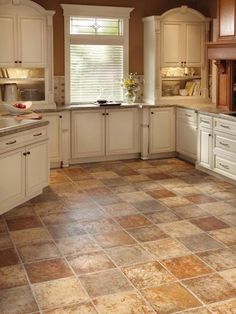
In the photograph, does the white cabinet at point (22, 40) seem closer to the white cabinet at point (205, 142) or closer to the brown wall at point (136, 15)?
the brown wall at point (136, 15)

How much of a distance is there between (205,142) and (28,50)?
2.73 meters

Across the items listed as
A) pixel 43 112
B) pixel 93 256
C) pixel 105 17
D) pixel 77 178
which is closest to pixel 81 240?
pixel 93 256

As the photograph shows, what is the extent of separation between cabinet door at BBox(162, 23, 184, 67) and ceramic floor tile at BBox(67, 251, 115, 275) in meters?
4.34

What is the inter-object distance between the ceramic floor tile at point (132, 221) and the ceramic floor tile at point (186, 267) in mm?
873

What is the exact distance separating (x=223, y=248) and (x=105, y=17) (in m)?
4.56

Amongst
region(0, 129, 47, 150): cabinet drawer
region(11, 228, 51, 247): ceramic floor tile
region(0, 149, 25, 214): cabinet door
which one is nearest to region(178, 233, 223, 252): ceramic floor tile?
region(11, 228, 51, 247): ceramic floor tile

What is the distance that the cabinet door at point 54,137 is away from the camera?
695 cm

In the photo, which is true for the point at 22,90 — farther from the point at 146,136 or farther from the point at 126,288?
the point at 126,288

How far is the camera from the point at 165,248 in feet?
13.5

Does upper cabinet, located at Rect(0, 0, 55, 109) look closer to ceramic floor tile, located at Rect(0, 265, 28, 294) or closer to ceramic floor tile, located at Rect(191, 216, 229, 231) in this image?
ceramic floor tile, located at Rect(191, 216, 229, 231)

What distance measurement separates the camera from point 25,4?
661 cm

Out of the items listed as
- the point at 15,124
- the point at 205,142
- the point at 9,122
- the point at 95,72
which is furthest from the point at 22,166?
the point at 95,72

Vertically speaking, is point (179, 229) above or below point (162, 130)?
below

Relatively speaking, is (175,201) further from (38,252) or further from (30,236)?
(38,252)
